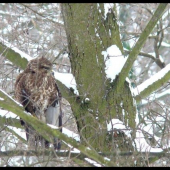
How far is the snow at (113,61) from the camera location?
250 inches

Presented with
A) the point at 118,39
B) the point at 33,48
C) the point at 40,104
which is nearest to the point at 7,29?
the point at 33,48

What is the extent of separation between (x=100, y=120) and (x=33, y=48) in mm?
1936

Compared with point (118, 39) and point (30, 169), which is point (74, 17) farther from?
point (30, 169)

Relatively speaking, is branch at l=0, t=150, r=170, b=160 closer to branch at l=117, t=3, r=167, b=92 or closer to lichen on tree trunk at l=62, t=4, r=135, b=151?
lichen on tree trunk at l=62, t=4, r=135, b=151

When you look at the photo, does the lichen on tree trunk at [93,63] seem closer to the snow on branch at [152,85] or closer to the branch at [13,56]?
the snow on branch at [152,85]

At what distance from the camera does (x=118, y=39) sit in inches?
256

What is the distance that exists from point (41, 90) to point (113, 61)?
113cm

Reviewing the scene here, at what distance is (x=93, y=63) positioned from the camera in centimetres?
644

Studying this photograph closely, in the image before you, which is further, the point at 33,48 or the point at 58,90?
the point at 33,48

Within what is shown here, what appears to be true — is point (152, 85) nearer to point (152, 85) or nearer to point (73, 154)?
point (152, 85)

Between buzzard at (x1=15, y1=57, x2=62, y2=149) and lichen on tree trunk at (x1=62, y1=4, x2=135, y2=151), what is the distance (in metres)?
0.47

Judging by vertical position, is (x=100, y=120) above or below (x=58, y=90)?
below

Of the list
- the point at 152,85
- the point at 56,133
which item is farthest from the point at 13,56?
the point at 56,133

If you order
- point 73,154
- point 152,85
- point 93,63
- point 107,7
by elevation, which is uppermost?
point 107,7
